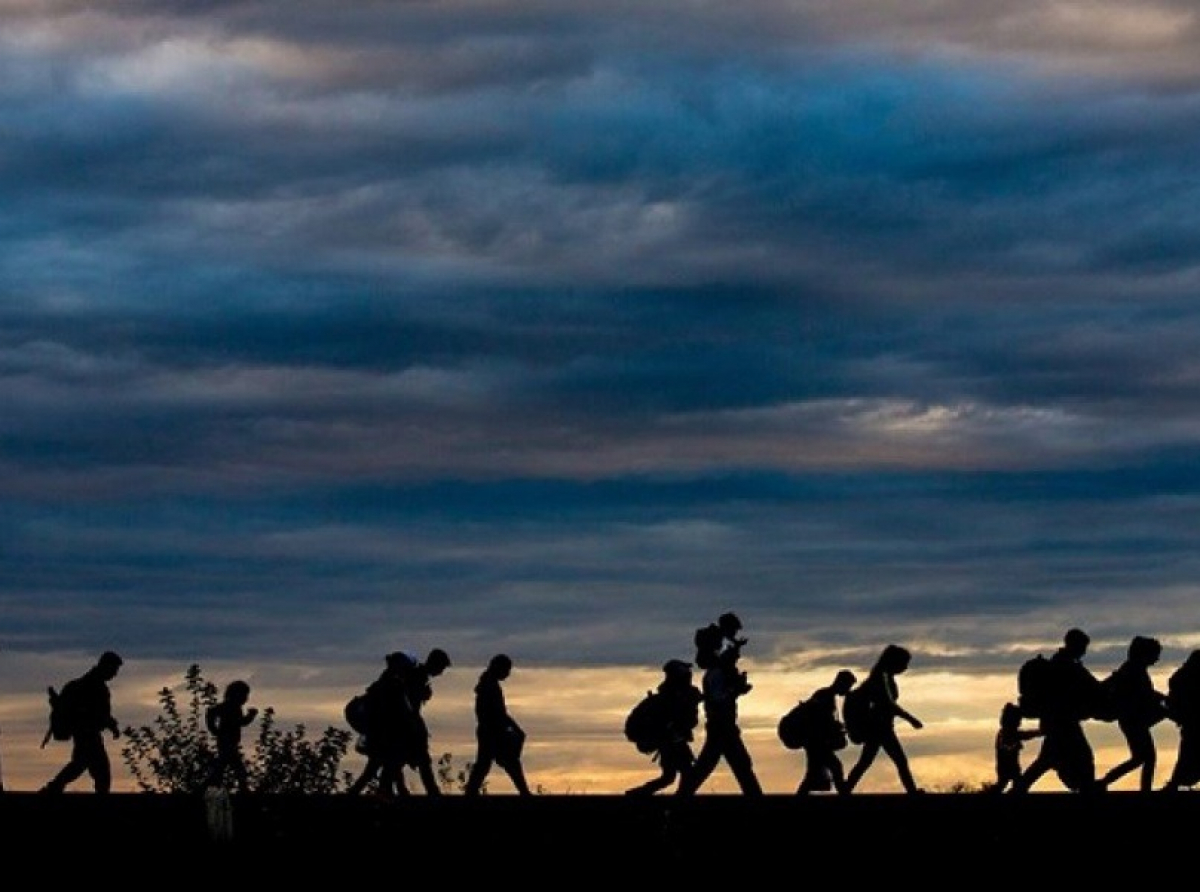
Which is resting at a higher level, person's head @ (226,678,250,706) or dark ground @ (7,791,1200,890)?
person's head @ (226,678,250,706)

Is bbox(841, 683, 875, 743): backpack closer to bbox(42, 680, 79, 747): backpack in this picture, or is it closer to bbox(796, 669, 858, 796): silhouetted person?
bbox(796, 669, 858, 796): silhouetted person

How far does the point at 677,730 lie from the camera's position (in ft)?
109

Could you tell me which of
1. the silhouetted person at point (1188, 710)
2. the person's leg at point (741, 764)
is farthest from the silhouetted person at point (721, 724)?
the silhouetted person at point (1188, 710)

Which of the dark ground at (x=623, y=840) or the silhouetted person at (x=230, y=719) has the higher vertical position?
the silhouetted person at (x=230, y=719)

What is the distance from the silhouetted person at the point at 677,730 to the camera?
33094mm

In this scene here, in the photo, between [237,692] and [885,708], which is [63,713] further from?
[885,708]

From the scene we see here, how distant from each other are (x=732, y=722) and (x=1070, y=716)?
363 cm

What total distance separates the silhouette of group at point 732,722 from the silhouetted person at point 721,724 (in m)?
0.01

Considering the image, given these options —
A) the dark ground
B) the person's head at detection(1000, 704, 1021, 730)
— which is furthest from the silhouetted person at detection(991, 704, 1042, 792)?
the dark ground

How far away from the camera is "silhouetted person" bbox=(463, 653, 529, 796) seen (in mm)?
34125

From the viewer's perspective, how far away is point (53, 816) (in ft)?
89.9

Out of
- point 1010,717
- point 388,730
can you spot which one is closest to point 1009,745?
point 1010,717

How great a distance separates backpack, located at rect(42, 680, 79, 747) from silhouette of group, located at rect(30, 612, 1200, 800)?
Result: 2 centimetres

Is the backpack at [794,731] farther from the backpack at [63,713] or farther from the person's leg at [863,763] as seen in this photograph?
the backpack at [63,713]
